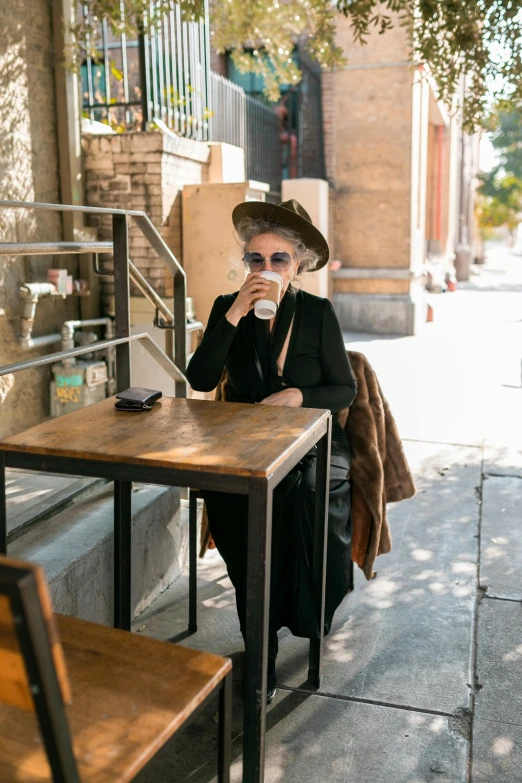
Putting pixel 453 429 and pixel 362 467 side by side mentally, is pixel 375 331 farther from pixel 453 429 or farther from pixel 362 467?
pixel 362 467

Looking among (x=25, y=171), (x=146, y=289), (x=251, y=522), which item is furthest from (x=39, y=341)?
(x=251, y=522)

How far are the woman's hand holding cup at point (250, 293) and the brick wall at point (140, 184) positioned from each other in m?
3.96

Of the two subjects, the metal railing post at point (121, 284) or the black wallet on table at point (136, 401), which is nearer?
the black wallet on table at point (136, 401)

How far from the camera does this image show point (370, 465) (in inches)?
126

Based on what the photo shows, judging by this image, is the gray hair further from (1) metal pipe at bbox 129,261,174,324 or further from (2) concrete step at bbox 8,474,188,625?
(2) concrete step at bbox 8,474,188,625

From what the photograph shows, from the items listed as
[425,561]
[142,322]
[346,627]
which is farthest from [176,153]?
[346,627]

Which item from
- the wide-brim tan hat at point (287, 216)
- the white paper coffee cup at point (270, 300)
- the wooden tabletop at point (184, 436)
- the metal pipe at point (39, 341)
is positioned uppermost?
the wide-brim tan hat at point (287, 216)

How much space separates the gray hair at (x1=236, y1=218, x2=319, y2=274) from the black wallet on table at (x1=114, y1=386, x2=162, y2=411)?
0.74 m

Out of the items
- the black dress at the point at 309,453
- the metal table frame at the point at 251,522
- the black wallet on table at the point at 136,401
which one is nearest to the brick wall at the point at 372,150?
the black dress at the point at 309,453

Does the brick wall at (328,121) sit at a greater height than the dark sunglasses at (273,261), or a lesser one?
greater

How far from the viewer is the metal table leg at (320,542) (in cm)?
269

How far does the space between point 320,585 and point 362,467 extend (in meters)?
0.58

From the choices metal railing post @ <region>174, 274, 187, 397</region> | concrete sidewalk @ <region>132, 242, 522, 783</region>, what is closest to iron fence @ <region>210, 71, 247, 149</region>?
concrete sidewalk @ <region>132, 242, 522, 783</region>

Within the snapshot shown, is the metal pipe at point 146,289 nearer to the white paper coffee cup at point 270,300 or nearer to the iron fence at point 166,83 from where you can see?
the white paper coffee cup at point 270,300
